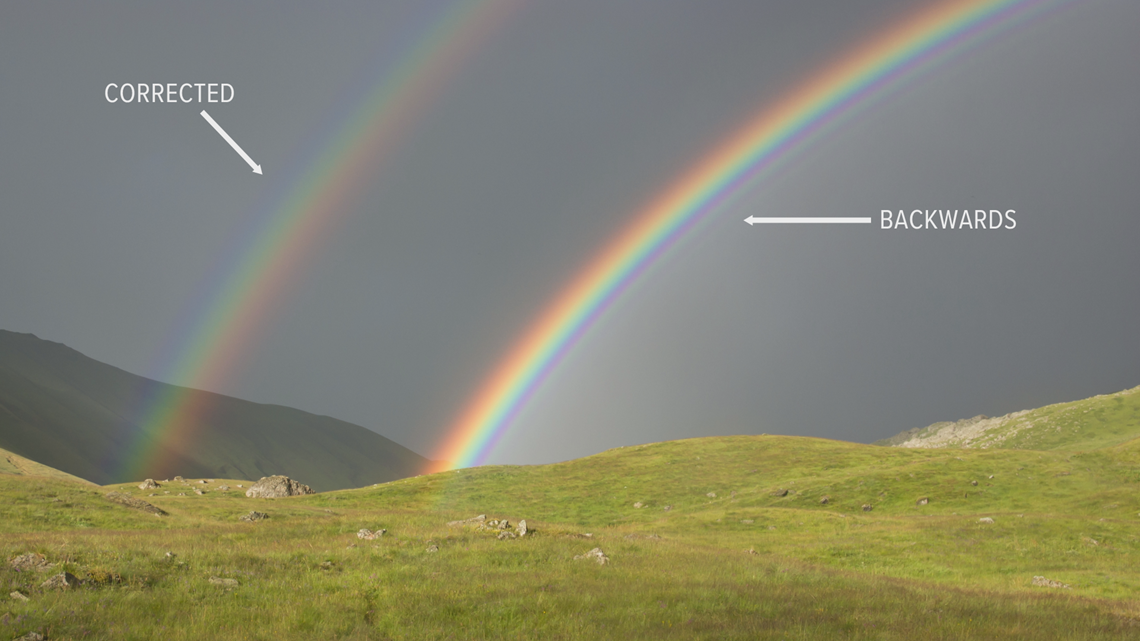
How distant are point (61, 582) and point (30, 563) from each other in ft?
6.34

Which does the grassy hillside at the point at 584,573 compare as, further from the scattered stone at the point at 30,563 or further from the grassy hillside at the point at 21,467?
the grassy hillside at the point at 21,467

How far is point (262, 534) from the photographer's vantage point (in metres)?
27.9

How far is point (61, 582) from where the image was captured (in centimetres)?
1508

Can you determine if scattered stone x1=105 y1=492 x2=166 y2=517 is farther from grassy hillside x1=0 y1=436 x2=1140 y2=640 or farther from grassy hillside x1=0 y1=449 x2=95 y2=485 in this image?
grassy hillside x1=0 y1=449 x2=95 y2=485

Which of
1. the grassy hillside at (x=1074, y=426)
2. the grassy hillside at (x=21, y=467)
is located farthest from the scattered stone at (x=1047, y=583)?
the grassy hillside at (x=1074, y=426)

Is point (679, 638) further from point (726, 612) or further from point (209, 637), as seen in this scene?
point (209, 637)

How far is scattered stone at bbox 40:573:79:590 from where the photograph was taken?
48.7 feet

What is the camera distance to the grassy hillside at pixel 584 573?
47.1ft

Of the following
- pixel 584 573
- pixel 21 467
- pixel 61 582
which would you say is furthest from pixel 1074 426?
Result: pixel 21 467

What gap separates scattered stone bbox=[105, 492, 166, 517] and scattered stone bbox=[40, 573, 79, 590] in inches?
1135

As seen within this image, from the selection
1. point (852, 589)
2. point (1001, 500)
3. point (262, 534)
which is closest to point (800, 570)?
point (852, 589)

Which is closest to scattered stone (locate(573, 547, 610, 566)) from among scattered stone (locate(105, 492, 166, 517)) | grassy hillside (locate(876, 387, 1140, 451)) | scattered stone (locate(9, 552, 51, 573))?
scattered stone (locate(9, 552, 51, 573))

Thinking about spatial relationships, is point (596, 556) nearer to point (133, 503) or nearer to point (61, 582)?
point (61, 582)

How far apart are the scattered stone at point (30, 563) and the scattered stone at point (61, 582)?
42.3 inches
